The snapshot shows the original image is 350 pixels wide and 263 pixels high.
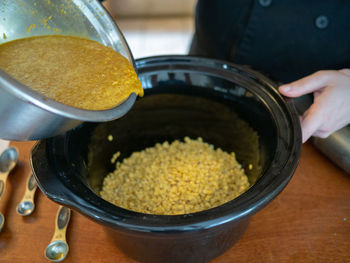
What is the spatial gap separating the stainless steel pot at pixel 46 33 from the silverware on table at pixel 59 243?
37cm

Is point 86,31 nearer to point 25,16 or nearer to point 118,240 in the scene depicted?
point 25,16

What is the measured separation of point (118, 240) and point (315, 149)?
83 centimetres

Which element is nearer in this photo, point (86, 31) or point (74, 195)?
point (74, 195)

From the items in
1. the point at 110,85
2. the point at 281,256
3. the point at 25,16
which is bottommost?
the point at 281,256

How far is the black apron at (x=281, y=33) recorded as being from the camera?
1.34 metres

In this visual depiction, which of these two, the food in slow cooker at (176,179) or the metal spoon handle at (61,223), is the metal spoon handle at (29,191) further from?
the food in slow cooker at (176,179)

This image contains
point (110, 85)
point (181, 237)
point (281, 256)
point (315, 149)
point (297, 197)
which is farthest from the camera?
point (315, 149)

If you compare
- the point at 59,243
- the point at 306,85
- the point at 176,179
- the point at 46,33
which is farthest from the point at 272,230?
the point at 46,33

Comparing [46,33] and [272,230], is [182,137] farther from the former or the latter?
[46,33]

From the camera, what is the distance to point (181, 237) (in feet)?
2.46

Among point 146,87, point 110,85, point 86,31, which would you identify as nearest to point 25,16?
point 86,31

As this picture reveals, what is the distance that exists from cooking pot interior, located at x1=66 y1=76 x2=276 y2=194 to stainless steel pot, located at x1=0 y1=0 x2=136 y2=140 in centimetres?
22

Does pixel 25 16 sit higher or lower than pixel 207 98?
higher

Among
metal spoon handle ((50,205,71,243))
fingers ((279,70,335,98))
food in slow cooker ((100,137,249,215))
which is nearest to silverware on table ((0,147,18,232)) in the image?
metal spoon handle ((50,205,71,243))
